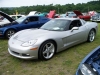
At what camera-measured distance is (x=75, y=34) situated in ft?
17.2

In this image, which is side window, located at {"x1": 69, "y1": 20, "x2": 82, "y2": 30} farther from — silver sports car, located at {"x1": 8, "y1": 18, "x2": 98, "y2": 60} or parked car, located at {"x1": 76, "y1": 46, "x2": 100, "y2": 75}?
parked car, located at {"x1": 76, "y1": 46, "x2": 100, "y2": 75}

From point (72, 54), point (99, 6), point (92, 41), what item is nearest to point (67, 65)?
point (72, 54)

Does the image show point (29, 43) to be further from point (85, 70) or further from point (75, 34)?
point (85, 70)

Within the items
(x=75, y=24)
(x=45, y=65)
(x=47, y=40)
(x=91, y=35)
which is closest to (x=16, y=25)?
(x=75, y=24)

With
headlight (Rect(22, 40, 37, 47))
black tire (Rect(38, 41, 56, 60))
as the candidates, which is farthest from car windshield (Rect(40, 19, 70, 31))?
headlight (Rect(22, 40, 37, 47))

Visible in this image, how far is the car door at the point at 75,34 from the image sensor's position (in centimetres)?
498

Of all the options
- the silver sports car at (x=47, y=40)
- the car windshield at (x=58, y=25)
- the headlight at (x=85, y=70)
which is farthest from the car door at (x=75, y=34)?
the headlight at (x=85, y=70)

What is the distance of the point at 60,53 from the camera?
4984 millimetres

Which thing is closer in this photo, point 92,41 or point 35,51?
point 35,51

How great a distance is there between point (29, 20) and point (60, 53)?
164 inches

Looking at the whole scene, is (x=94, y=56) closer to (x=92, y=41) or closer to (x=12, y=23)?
(x=92, y=41)

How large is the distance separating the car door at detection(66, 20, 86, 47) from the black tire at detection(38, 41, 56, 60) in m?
0.70

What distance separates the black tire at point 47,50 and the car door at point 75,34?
0.70m

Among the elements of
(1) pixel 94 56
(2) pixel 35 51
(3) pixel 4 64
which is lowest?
(3) pixel 4 64
